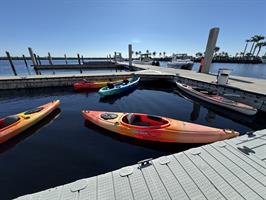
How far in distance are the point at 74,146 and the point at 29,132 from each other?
243 centimetres

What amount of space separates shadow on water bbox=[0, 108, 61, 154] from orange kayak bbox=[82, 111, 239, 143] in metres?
3.04

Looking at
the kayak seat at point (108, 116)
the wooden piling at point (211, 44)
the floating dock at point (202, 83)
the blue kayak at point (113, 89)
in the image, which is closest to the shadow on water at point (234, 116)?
the floating dock at point (202, 83)

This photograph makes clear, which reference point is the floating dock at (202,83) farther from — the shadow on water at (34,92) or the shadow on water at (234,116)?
the shadow on water at (234,116)

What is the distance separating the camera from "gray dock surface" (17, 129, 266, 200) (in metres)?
2.22

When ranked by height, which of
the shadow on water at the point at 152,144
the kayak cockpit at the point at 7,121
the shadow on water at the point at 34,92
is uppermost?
the kayak cockpit at the point at 7,121

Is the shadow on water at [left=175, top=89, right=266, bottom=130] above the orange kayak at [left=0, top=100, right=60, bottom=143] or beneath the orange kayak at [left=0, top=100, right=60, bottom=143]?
beneath

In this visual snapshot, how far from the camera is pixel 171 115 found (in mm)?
7664

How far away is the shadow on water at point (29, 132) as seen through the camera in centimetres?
513

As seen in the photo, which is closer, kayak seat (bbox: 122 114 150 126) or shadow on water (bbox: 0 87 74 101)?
kayak seat (bbox: 122 114 150 126)

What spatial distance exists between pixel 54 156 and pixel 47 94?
8.94 m

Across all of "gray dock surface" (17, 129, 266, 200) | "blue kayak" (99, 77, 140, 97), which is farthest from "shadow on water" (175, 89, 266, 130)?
"blue kayak" (99, 77, 140, 97)

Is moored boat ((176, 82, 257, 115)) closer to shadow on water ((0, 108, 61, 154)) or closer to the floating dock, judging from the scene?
the floating dock

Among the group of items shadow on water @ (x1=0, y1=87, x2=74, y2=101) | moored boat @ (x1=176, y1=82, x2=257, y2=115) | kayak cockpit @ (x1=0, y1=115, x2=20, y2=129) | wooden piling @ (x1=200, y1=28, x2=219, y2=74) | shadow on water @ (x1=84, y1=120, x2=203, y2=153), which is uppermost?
wooden piling @ (x1=200, y1=28, x2=219, y2=74)

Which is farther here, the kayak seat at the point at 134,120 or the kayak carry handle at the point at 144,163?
the kayak seat at the point at 134,120
